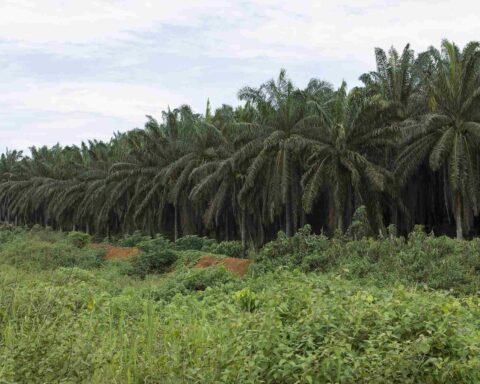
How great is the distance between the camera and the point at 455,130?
25031 millimetres

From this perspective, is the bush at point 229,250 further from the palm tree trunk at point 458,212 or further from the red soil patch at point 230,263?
the palm tree trunk at point 458,212

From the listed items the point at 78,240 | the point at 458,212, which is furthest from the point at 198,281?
the point at 78,240

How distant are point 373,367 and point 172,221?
3920 centimetres

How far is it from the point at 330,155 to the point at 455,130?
18.5 feet

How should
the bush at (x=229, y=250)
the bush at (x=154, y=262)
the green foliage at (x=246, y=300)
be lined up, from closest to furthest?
the green foliage at (x=246, y=300) < the bush at (x=154, y=262) < the bush at (x=229, y=250)

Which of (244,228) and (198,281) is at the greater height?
(198,281)

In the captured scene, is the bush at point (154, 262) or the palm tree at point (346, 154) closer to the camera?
the bush at point (154, 262)

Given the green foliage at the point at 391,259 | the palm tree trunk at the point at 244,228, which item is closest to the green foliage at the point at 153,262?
the palm tree trunk at the point at 244,228

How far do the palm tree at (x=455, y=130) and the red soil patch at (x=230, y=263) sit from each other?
920 cm

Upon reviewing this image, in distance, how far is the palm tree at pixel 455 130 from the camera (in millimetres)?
24000

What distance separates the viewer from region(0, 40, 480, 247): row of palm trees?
983 inches

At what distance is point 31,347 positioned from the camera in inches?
188

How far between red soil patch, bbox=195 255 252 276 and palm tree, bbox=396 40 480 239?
30.2ft

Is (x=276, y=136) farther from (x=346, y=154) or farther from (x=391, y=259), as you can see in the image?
(x=391, y=259)
